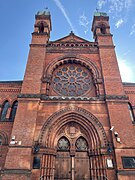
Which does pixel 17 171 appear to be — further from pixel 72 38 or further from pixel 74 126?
pixel 72 38

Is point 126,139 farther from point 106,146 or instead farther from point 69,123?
point 69,123

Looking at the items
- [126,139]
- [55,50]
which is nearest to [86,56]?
[55,50]

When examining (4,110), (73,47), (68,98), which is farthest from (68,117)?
(73,47)

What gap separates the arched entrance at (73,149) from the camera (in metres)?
10.3

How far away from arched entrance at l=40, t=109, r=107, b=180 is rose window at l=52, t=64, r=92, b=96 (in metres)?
2.63

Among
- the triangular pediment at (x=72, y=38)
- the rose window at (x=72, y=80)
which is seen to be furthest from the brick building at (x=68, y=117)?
the triangular pediment at (x=72, y=38)

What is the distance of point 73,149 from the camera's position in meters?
11.1

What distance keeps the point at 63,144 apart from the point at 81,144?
51.3 inches

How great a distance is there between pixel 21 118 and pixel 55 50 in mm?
7658

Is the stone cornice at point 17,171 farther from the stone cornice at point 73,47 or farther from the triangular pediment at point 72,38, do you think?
the triangular pediment at point 72,38

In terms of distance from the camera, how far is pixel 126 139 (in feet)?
35.3

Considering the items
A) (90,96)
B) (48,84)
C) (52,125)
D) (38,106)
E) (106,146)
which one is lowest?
(106,146)

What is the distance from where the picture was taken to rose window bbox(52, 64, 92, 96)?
14.0 metres

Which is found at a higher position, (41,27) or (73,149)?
(41,27)
